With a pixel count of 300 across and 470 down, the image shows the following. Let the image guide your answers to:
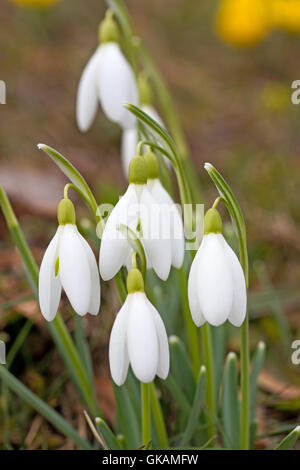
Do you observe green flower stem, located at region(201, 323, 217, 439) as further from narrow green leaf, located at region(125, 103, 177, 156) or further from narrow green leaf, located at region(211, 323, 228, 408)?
narrow green leaf, located at region(125, 103, 177, 156)

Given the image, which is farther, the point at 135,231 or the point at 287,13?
the point at 287,13

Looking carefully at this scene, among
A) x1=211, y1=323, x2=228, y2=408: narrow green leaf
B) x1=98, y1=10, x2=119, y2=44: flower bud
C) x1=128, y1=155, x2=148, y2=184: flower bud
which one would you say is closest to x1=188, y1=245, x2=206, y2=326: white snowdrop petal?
x1=128, y1=155, x2=148, y2=184: flower bud

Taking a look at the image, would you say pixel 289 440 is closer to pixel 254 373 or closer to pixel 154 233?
pixel 254 373

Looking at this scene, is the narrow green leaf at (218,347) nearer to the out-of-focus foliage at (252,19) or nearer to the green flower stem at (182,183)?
the green flower stem at (182,183)

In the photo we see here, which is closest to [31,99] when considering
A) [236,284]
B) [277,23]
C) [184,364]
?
[277,23]

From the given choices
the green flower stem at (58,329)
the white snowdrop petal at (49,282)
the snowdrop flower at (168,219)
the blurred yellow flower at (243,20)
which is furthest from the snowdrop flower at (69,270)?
the blurred yellow flower at (243,20)

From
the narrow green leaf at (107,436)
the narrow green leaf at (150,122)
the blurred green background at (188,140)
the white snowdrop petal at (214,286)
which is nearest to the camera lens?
the white snowdrop petal at (214,286)

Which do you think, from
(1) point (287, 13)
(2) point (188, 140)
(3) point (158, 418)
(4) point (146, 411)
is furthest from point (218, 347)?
(1) point (287, 13)
